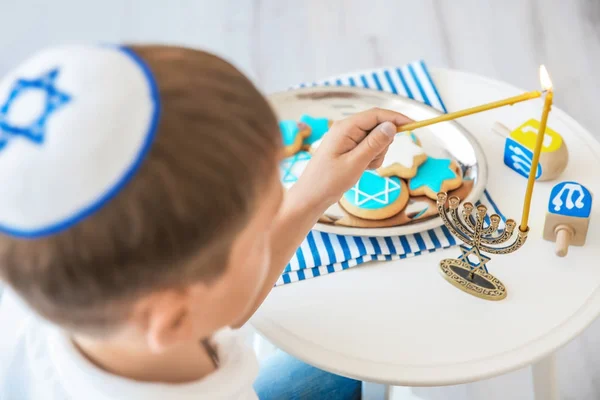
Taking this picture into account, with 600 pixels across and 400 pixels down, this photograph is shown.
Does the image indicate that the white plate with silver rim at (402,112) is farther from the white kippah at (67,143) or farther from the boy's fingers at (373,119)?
the white kippah at (67,143)

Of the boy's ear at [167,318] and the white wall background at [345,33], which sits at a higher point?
the boy's ear at [167,318]

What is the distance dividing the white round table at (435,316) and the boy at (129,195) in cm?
24

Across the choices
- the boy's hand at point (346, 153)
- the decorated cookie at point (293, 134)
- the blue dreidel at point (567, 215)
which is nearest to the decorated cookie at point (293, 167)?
the decorated cookie at point (293, 134)

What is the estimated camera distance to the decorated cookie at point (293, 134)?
34.3 inches

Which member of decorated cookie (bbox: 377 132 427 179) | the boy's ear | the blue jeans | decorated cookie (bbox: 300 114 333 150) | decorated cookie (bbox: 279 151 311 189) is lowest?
Result: the blue jeans

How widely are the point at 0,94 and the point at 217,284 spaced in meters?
0.18

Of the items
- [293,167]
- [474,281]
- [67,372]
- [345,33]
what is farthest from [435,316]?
[345,33]

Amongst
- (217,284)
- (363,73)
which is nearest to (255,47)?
(363,73)

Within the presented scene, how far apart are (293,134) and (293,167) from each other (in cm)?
5

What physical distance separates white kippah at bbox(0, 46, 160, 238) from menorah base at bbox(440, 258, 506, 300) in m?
0.48

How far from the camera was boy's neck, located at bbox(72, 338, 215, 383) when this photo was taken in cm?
46

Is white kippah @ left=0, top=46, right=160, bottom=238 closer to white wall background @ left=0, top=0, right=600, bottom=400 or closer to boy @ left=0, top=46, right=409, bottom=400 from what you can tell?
boy @ left=0, top=46, right=409, bottom=400

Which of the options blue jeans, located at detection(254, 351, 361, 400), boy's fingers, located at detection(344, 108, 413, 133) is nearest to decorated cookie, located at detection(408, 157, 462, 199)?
boy's fingers, located at detection(344, 108, 413, 133)

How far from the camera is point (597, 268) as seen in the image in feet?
2.37
